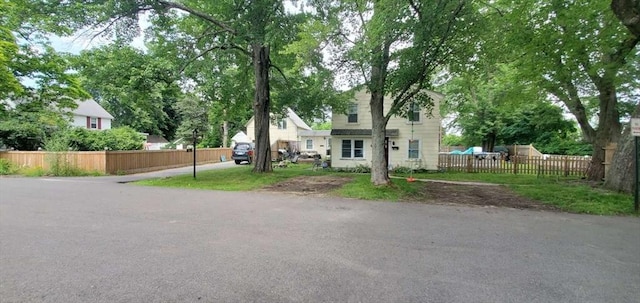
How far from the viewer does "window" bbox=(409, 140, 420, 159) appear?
63.2ft

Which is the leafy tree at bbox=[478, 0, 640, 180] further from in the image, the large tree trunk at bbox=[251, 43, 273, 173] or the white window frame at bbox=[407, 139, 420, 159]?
the large tree trunk at bbox=[251, 43, 273, 173]

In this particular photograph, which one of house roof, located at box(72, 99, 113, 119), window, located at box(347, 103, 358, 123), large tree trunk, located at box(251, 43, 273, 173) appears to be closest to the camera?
large tree trunk, located at box(251, 43, 273, 173)

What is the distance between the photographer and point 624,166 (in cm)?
1012

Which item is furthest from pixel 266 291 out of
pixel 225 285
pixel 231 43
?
pixel 231 43

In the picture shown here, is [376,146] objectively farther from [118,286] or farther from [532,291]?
[118,286]

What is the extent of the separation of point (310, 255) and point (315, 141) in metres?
29.4

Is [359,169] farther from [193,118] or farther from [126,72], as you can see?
[193,118]

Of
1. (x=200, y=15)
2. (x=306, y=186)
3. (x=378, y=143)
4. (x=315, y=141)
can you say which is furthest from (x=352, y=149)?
(x=315, y=141)

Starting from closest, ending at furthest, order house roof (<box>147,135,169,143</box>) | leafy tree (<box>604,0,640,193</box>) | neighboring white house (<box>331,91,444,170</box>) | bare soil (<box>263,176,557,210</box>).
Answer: bare soil (<box>263,176,557,210</box>) → leafy tree (<box>604,0,640,193</box>) → neighboring white house (<box>331,91,444,170</box>) → house roof (<box>147,135,169,143</box>)

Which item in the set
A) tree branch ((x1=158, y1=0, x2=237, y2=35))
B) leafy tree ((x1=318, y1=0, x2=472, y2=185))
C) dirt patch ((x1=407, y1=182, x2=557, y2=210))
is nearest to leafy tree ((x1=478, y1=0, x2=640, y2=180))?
leafy tree ((x1=318, y1=0, x2=472, y2=185))

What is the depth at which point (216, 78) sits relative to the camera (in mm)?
17391

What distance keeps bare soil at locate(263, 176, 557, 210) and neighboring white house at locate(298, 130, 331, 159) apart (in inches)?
718

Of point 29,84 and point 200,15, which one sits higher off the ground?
point 200,15

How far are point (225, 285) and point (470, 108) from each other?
30180mm
